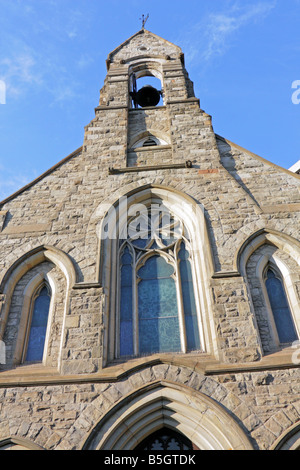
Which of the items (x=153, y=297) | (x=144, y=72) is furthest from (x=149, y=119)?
(x=153, y=297)

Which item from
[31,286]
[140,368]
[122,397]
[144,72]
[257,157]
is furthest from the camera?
[144,72]

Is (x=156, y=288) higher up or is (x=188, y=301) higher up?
(x=156, y=288)

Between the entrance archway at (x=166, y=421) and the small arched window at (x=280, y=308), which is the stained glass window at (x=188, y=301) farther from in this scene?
the small arched window at (x=280, y=308)

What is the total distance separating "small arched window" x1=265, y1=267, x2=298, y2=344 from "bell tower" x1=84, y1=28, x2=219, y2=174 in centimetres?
303

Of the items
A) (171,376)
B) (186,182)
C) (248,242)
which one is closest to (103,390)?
(171,376)

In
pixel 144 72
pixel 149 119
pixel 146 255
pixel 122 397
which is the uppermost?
pixel 144 72

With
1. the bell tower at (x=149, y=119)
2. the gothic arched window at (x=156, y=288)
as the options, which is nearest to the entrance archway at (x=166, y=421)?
the gothic arched window at (x=156, y=288)

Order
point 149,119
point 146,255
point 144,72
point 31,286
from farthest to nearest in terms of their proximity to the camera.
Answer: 1. point 144,72
2. point 149,119
3. point 146,255
4. point 31,286

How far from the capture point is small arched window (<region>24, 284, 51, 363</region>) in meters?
7.36

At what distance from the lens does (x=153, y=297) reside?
8.04 m

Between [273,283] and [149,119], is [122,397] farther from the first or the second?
[149,119]

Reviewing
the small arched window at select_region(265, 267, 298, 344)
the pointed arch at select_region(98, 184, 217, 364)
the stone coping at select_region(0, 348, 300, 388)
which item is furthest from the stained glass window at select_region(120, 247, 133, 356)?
the small arched window at select_region(265, 267, 298, 344)

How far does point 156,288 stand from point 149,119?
5702 mm
